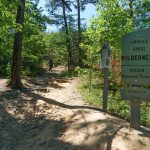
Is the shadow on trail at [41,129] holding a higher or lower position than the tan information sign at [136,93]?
lower

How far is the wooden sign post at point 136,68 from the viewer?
755cm

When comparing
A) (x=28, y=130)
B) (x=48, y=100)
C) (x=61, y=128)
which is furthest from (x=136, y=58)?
(x=48, y=100)

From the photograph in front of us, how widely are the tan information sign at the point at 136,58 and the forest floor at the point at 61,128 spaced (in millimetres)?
1073

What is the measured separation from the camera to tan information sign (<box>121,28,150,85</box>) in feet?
24.7

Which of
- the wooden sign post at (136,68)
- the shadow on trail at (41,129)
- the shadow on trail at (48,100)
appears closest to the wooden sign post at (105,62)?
the shadow on trail at (48,100)

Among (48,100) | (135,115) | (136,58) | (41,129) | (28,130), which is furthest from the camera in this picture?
(48,100)

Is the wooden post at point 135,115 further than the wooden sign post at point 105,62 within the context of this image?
No

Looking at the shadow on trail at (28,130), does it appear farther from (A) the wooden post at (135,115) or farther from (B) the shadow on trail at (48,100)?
(A) the wooden post at (135,115)

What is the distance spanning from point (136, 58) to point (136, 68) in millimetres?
212

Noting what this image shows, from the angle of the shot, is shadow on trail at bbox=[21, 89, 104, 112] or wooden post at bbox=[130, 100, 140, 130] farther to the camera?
shadow on trail at bbox=[21, 89, 104, 112]

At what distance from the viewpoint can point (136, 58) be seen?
7.64 meters

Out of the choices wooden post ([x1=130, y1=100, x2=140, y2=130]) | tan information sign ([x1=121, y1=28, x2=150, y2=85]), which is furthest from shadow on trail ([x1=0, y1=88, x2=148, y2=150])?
tan information sign ([x1=121, y1=28, x2=150, y2=85])

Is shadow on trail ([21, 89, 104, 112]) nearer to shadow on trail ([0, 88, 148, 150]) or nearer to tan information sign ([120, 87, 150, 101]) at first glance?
shadow on trail ([0, 88, 148, 150])

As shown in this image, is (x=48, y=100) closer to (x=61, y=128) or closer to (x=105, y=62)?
(x=105, y=62)
